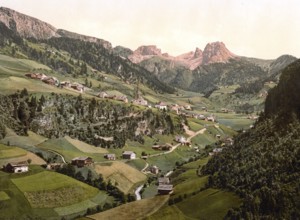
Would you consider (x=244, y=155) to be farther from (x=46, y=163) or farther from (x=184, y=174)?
(x=46, y=163)

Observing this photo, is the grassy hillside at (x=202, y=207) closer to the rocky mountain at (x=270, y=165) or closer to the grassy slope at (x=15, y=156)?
the rocky mountain at (x=270, y=165)

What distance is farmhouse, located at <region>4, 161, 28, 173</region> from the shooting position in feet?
513

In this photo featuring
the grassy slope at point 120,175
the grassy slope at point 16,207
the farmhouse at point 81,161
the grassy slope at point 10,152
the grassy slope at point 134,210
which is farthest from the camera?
the farmhouse at point 81,161

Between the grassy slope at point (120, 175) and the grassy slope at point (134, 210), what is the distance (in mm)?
28897

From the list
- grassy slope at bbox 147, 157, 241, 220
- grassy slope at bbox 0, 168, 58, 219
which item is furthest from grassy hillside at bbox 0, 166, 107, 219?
grassy slope at bbox 147, 157, 241, 220

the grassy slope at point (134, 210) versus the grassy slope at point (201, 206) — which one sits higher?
the grassy slope at point (201, 206)

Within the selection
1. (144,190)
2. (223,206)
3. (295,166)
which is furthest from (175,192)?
(295,166)

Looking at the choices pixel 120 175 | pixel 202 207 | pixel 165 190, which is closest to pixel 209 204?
pixel 202 207

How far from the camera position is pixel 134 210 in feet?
455

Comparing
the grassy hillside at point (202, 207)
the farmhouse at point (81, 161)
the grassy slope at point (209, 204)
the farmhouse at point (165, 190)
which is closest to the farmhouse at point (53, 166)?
the farmhouse at point (81, 161)

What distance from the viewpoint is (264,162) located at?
142 meters

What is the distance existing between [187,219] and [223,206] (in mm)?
11078

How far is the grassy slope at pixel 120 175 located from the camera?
18125cm

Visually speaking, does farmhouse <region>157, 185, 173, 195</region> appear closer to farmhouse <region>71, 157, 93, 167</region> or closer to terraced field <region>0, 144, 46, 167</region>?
farmhouse <region>71, 157, 93, 167</region>
